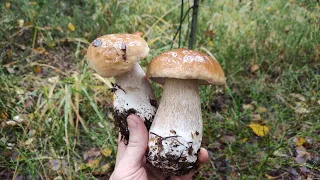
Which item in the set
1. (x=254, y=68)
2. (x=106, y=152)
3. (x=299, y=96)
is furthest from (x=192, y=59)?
(x=254, y=68)

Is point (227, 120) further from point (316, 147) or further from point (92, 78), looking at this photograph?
point (92, 78)

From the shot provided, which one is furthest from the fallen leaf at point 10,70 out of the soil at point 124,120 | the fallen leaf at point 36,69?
the soil at point 124,120

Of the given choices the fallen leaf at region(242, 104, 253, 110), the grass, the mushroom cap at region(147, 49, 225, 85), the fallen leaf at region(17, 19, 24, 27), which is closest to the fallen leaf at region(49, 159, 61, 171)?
the grass

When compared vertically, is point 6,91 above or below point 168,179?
above

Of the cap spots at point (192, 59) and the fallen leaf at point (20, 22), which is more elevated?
the cap spots at point (192, 59)

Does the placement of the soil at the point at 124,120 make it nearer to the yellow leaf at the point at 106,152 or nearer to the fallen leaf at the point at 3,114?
the yellow leaf at the point at 106,152

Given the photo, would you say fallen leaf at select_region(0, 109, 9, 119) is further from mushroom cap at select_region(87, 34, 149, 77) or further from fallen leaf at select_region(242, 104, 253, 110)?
fallen leaf at select_region(242, 104, 253, 110)

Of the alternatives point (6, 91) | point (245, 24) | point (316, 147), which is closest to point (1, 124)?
point (6, 91)
